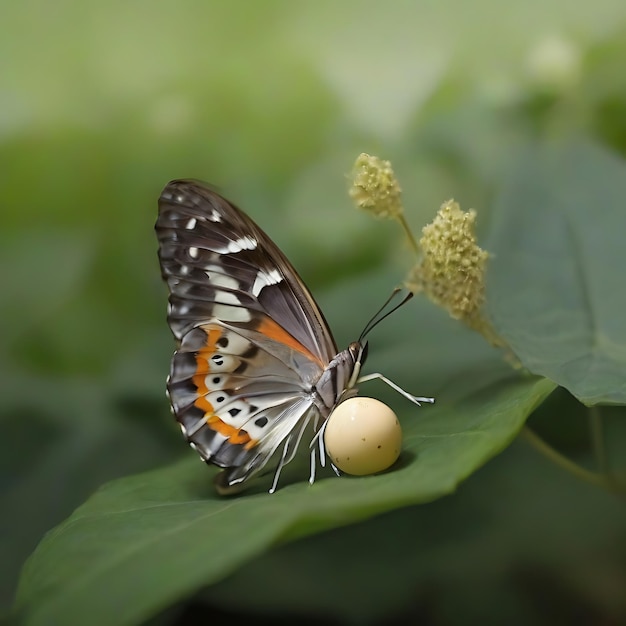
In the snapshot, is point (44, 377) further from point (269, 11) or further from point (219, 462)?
point (269, 11)

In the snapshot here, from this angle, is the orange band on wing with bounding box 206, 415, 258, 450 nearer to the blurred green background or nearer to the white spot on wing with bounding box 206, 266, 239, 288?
the white spot on wing with bounding box 206, 266, 239, 288

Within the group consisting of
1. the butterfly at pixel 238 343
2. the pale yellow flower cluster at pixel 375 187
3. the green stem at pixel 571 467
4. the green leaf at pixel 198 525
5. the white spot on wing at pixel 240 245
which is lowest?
the green stem at pixel 571 467

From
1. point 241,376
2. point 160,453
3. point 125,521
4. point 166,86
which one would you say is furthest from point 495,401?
point 166,86

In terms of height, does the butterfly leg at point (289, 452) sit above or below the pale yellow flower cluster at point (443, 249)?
below

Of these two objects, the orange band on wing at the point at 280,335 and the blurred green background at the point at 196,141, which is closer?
the orange band on wing at the point at 280,335

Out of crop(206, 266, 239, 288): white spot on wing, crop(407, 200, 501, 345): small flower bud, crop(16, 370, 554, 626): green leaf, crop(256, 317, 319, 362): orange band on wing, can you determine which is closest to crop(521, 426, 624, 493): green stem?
crop(16, 370, 554, 626): green leaf

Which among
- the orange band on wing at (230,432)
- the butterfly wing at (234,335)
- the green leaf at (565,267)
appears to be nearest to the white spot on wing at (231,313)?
the butterfly wing at (234,335)

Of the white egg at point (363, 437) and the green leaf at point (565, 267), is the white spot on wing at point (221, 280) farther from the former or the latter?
the green leaf at point (565, 267)
